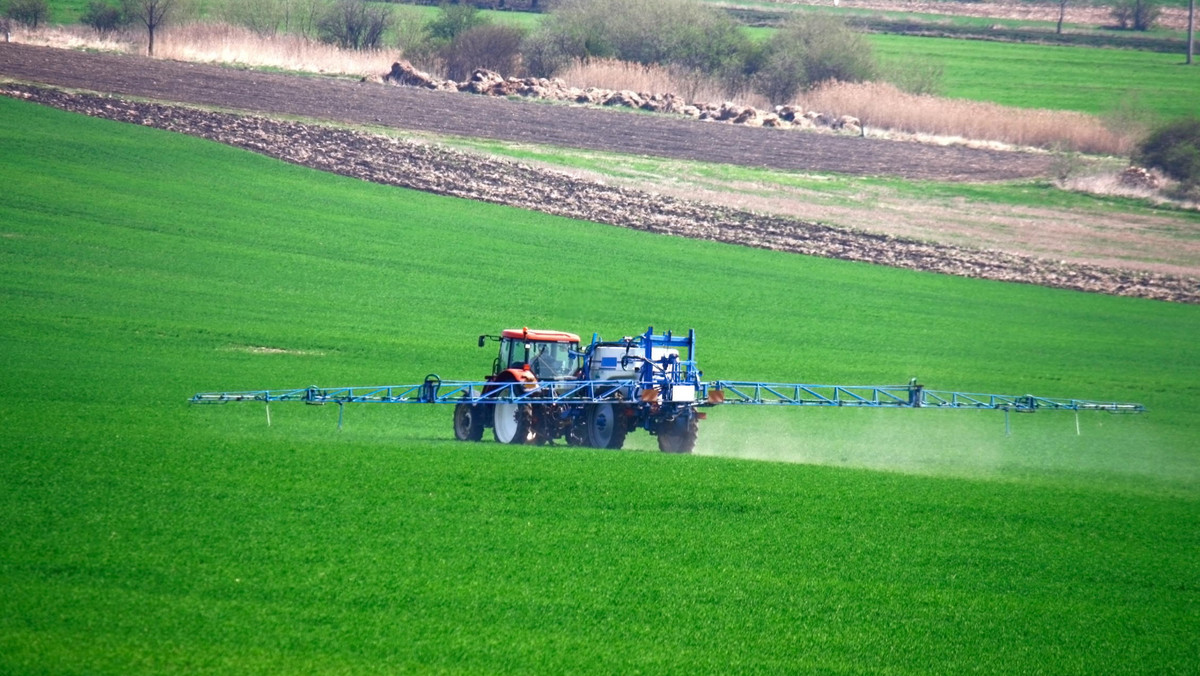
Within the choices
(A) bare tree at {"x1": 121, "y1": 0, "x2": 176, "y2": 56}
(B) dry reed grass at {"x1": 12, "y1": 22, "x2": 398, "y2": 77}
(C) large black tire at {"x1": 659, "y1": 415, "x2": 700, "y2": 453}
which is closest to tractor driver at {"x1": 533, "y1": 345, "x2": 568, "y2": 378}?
(C) large black tire at {"x1": 659, "y1": 415, "x2": 700, "y2": 453}

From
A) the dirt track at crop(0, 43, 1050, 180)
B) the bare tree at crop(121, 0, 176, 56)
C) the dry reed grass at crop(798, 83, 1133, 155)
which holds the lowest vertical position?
the dirt track at crop(0, 43, 1050, 180)

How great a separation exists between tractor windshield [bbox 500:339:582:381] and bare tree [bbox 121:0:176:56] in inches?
1802

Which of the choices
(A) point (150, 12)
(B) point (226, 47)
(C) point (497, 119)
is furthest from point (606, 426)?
(A) point (150, 12)

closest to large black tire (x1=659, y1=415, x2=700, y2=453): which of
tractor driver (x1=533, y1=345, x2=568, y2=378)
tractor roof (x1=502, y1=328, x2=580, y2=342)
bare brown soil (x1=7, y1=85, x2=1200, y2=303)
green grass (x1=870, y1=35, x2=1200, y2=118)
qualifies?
tractor driver (x1=533, y1=345, x2=568, y2=378)

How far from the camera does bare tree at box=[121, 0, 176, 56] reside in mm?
61812

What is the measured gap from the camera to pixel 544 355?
71.8ft

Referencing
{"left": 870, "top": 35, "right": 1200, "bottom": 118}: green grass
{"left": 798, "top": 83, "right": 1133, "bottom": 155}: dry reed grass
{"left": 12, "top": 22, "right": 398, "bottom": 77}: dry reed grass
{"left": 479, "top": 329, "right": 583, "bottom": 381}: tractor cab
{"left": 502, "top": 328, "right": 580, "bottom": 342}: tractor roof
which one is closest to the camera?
{"left": 502, "top": 328, "right": 580, "bottom": 342}: tractor roof

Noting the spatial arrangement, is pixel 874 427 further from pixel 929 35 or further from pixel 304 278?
pixel 929 35

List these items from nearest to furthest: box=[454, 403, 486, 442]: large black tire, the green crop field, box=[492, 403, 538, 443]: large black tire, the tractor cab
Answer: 1. the green crop field
2. box=[492, 403, 538, 443]: large black tire
3. box=[454, 403, 486, 442]: large black tire
4. the tractor cab

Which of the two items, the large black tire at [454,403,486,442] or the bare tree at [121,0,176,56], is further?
the bare tree at [121,0,176,56]

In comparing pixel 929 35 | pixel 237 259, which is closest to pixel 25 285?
pixel 237 259

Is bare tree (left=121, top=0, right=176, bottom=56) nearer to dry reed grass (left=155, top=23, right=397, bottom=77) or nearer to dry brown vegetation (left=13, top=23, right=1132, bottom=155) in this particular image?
dry reed grass (left=155, top=23, right=397, bottom=77)

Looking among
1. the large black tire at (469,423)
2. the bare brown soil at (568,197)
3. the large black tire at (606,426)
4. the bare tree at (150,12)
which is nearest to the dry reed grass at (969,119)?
the bare brown soil at (568,197)

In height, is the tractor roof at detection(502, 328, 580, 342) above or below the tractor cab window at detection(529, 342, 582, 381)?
above
